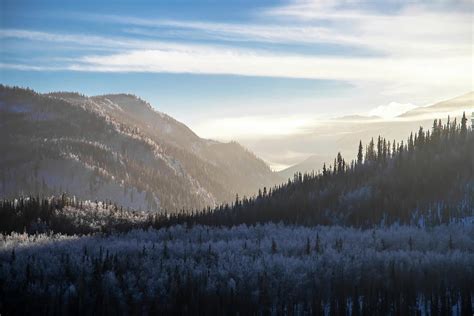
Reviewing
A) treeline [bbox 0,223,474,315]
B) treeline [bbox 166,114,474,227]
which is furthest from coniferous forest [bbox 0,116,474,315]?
treeline [bbox 166,114,474,227]

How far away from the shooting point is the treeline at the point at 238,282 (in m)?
67.6

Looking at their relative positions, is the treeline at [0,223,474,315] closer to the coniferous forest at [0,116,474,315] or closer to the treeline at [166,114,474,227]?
the coniferous forest at [0,116,474,315]

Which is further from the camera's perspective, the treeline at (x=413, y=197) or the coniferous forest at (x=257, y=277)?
the treeline at (x=413, y=197)

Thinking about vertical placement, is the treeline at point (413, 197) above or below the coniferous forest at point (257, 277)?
above

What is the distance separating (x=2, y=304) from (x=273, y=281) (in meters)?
32.7

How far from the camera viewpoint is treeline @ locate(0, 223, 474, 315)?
222 ft

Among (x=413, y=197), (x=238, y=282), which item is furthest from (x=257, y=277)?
(x=413, y=197)

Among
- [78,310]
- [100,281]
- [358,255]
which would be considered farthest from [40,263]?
[358,255]

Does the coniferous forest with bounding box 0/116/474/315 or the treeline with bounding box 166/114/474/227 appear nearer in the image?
the coniferous forest with bounding box 0/116/474/315

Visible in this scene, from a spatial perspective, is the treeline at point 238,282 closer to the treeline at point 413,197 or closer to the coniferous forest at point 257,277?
the coniferous forest at point 257,277

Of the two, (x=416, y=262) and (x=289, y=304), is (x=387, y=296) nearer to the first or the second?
(x=289, y=304)

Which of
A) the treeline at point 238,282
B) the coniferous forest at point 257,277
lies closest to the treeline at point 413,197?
the coniferous forest at point 257,277

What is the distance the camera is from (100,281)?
260ft

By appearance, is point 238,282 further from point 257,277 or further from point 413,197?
point 413,197
